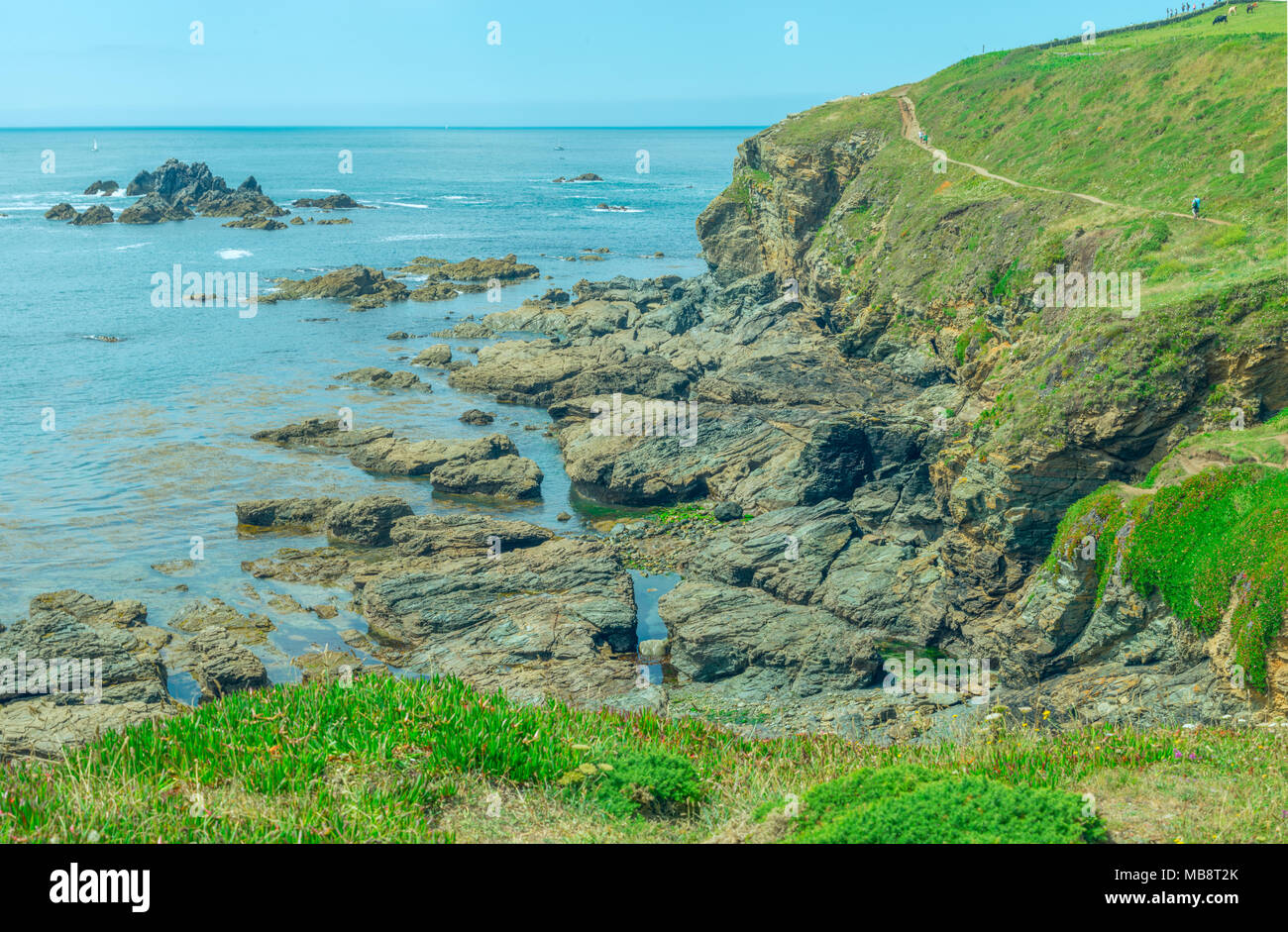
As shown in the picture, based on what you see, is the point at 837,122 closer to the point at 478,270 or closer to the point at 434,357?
the point at 434,357

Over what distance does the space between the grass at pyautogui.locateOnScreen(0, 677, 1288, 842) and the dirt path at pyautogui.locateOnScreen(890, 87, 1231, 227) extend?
29.6 m

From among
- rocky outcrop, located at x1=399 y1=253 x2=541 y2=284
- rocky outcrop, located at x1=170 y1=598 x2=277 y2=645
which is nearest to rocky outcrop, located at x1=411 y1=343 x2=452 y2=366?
rocky outcrop, located at x1=399 y1=253 x2=541 y2=284

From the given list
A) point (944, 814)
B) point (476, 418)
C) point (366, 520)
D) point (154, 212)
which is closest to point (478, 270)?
point (476, 418)

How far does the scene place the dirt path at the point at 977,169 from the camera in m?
37.4

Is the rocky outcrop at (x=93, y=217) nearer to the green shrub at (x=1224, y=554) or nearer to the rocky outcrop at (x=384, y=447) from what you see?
the rocky outcrop at (x=384, y=447)

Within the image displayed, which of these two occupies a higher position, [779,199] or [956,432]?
[779,199]

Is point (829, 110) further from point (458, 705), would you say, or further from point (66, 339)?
point (458, 705)

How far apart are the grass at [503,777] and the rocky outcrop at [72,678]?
A: 10.8 meters

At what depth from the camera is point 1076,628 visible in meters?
24.8

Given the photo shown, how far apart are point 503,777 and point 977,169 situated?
49.9m

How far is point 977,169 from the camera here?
53000 mm

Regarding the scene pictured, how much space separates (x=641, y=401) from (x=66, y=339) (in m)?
44.6

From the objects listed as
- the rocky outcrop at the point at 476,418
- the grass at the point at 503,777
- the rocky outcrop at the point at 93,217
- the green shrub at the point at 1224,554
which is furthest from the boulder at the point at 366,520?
the rocky outcrop at the point at 93,217
